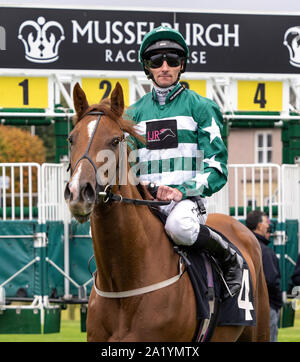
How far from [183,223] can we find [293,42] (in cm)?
686

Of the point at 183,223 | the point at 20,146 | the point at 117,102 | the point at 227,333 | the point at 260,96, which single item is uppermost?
the point at 20,146

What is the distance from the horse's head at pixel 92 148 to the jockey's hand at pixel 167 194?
0.37 metres

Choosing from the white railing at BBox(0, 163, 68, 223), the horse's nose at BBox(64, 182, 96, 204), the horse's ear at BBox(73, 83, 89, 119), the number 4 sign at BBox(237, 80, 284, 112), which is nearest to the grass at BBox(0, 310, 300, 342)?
the white railing at BBox(0, 163, 68, 223)

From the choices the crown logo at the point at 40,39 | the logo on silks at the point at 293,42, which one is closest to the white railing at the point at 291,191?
the logo on silks at the point at 293,42

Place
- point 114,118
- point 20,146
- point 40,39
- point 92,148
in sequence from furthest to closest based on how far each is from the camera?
point 20,146 → point 40,39 → point 114,118 → point 92,148

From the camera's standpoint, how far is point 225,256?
4.59 metres

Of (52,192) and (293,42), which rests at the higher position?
(293,42)

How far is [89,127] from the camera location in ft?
12.0

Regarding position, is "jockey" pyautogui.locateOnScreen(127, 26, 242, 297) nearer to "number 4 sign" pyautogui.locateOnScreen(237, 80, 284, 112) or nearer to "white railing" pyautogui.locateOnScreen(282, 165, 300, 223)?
"white railing" pyautogui.locateOnScreen(282, 165, 300, 223)

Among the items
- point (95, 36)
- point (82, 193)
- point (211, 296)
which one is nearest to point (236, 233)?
point (211, 296)

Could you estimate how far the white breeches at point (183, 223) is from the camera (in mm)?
4133

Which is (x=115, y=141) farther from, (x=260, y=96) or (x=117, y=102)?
(x=260, y=96)

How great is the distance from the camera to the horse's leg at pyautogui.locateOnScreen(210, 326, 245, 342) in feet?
15.0
